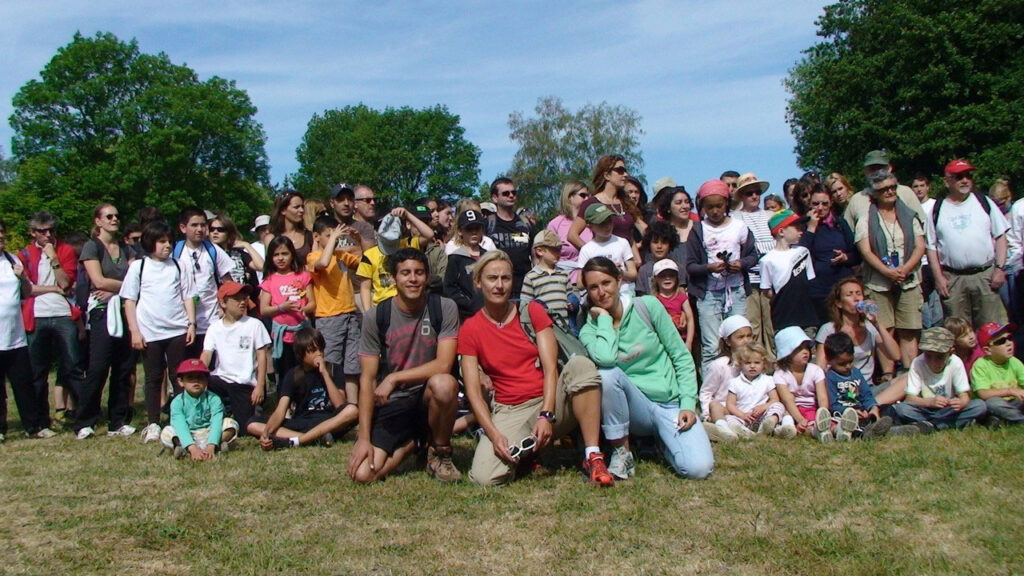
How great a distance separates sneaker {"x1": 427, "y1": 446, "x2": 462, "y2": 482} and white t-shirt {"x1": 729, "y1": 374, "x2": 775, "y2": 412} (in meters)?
2.56

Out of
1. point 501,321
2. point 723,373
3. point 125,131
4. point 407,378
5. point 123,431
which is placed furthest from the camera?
point 125,131

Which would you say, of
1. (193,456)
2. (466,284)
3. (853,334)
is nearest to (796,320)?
(853,334)

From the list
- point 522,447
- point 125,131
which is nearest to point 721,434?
point 522,447

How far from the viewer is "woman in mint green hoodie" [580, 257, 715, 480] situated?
538 cm

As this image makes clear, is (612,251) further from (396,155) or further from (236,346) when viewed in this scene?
(396,155)

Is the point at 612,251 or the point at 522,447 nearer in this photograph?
the point at 522,447

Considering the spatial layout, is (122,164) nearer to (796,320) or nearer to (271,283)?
(271,283)

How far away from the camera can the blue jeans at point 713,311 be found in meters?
8.00

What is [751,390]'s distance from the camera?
22.4 ft

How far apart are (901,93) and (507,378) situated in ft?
89.5

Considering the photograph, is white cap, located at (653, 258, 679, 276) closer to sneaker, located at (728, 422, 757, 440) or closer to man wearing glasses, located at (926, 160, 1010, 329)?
sneaker, located at (728, 422, 757, 440)

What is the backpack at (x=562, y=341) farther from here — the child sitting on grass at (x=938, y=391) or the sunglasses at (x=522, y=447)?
the child sitting on grass at (x=938, y=391)

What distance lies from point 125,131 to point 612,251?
130ft

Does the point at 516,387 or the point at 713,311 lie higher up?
the point at 713,311
